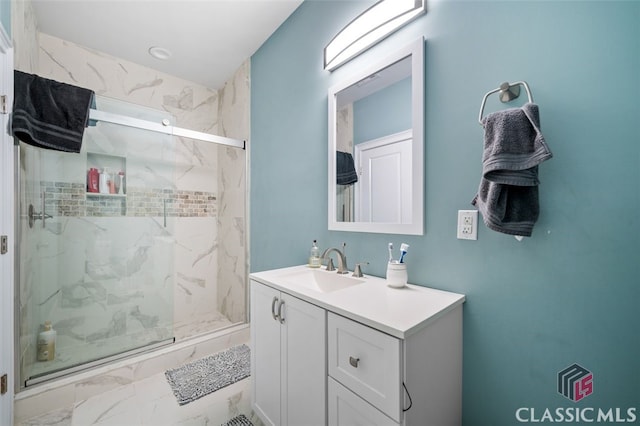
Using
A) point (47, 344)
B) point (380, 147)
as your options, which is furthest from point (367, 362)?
point (47, 344)

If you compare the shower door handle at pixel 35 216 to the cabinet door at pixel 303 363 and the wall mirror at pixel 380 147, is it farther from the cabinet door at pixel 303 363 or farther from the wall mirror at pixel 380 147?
the wall mirror at pixel 380 147

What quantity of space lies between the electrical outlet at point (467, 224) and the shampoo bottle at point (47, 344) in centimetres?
251

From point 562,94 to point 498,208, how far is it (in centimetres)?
41

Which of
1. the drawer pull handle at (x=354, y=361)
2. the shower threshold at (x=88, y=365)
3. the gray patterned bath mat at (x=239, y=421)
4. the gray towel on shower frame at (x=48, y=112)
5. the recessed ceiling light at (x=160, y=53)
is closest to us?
the drawer pull handle at (x=354, y=361)

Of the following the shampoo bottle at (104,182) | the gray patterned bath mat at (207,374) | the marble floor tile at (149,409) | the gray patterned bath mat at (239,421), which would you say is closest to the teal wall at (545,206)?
the gray patterned bath mat at (239,421)

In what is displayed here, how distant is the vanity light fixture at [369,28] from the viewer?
3.92ft

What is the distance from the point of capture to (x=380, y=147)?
1.35 metres

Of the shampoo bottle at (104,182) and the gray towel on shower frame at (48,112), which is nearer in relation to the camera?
the gray towel on shower frame at (48,112)

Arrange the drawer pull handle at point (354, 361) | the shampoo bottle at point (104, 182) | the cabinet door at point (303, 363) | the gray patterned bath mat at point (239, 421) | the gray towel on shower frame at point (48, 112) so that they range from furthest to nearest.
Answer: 1. the shampoo bottle at point (104, 182)
2. the gray patterned bath mat at point (239, 421)
3. the gray towel on shower frame at point (48, 112)
4. the cabinet door at point (303, 363)
5. the drawer pull handle at point (354, 361)

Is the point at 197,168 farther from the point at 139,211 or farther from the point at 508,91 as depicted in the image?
the point at 508,91

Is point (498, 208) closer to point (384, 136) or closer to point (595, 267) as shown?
point (595, 267)

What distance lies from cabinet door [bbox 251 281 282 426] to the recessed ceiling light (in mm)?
2210

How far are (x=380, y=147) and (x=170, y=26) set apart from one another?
1.93m

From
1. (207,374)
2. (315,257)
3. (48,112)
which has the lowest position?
(207,374)
